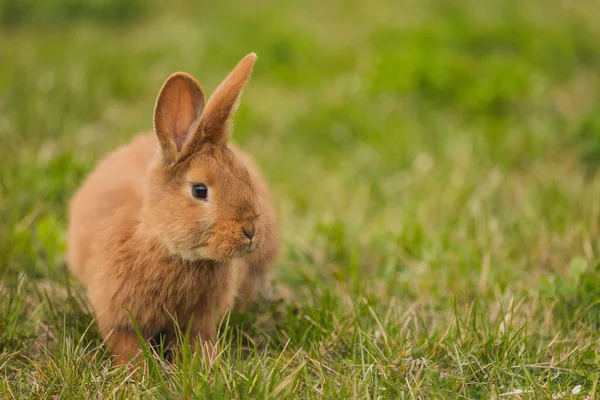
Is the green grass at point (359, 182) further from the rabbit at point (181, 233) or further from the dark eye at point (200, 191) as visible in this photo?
the dark eye at point (200, 191)

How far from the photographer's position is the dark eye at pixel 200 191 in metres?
2.88

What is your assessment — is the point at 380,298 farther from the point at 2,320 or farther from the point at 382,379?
the point at 2,320

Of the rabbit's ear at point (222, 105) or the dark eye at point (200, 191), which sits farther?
the rabbit's ear at point (222, 105)

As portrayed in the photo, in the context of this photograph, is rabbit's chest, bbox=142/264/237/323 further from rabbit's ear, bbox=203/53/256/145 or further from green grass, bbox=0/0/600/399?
rabbit's ear, bbox=203/53/256/145

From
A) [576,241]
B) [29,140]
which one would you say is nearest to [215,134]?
[576,241]

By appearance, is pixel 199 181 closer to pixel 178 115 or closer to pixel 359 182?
pixel 178 115

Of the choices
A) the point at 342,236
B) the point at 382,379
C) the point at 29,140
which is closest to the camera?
the point at 382,379

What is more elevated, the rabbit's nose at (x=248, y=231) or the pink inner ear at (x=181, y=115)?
the pink inner ear at (x=181, y=115)

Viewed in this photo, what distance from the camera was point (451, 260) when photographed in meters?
3.91

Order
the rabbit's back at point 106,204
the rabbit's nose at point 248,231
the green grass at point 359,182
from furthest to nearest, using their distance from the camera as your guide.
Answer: the rabbit's back at point 106,204 → the green grass at point 359,182 → the rabbit's nose at point 248,231

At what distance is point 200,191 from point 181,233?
0.16 metres

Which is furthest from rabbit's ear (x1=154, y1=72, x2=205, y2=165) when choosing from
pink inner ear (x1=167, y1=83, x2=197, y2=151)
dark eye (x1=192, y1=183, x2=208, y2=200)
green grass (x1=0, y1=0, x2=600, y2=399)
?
green grass (x1=0, y1=0, x2=600, y2=399)

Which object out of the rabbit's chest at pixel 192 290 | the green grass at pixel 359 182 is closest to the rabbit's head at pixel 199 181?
the rabbit's chest at pixel 192 290

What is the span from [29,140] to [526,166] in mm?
3102
